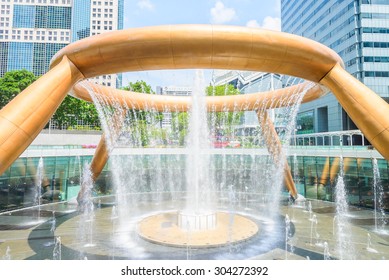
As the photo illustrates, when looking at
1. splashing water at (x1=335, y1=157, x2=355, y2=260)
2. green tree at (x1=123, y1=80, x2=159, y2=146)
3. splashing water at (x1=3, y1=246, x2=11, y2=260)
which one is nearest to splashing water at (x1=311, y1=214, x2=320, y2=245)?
splashing water at (x1=335, y1=157, x2=355, y2=260)

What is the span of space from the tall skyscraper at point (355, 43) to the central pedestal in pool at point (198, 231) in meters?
45.5

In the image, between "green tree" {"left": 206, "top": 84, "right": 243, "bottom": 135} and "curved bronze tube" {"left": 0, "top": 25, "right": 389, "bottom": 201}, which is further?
"green tree" {"left": 206, "top": 84, "right": 243, "bottom": 135}

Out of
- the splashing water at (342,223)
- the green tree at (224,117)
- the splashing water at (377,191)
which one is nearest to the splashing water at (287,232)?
the splashing water at (342,223)

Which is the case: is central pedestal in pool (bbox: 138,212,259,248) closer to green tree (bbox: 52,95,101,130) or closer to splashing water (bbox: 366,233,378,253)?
splashing water (bbox: 366,233,378,253)

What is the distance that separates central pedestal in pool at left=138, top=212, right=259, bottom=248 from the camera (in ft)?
30.5

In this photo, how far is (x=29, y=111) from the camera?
20.5 ft

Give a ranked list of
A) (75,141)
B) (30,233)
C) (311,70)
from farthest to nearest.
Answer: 1. (75,141)
2. (30,233)
3. (311,70)

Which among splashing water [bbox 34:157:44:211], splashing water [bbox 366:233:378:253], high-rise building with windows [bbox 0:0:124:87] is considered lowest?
splashing water [bbox 366:233:378:253]

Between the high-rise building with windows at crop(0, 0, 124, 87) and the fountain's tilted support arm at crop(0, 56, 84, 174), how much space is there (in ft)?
321

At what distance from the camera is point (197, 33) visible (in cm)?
680

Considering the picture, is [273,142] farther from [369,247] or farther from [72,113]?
[72,113]
